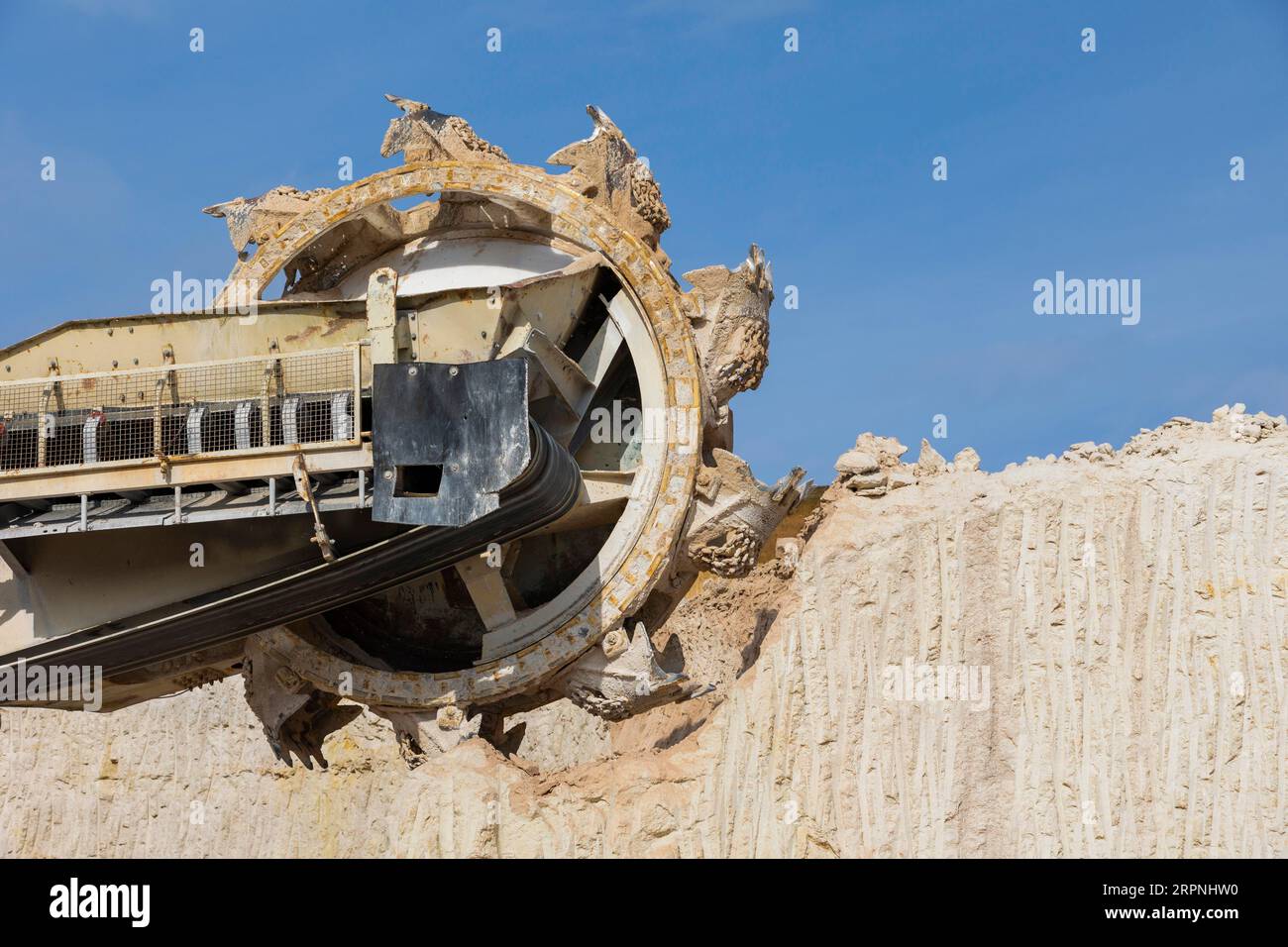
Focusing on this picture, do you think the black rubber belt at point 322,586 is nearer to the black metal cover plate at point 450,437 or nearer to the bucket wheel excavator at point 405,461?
the bucket wheel excavator at point 405,461

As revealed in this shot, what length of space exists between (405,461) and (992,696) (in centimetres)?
654

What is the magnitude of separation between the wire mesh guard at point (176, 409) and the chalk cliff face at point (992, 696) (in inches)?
161

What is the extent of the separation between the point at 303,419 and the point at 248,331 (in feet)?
5.01

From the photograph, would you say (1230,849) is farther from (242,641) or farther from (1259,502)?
(242,641)

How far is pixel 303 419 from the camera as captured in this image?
2034cm

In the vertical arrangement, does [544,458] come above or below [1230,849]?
above

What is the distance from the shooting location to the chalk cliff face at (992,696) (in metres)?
18.8

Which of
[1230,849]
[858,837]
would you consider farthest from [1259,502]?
[858,837]

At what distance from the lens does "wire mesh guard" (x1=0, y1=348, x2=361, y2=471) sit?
800 inches

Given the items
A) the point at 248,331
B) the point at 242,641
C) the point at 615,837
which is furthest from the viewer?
the point at 242,641

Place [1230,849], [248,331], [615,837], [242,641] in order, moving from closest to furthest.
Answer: [1230,849]
[615,837]
[248,331]
[242,641]
